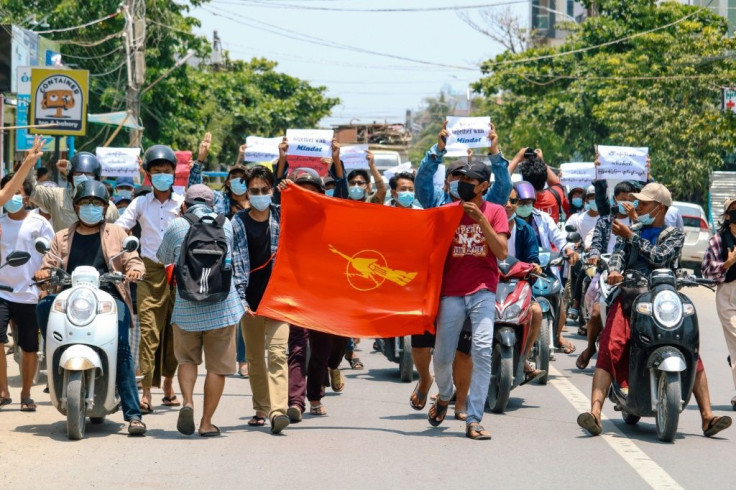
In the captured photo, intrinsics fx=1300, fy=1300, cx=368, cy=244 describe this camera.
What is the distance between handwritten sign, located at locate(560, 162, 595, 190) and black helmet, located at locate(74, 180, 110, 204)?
449 inches

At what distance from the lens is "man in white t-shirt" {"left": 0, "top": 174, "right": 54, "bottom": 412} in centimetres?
1055

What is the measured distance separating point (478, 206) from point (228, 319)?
1.97 meters

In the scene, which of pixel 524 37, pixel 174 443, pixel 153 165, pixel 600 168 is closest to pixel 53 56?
pixel 600 168

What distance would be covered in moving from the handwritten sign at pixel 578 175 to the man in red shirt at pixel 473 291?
10.7 meters

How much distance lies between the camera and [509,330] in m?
10.2

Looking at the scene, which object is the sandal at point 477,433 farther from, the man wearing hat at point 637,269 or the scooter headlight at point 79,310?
the scooter headlight at point 79,310

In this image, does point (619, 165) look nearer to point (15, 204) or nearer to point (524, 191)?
point (524, 191)

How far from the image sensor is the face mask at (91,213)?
31.0 feet

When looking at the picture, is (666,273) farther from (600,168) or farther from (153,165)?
(600,168)

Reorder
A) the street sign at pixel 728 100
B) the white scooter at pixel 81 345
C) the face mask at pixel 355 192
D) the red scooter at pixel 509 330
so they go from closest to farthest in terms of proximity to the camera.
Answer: the white scooter at pixel 81 345 → the red scooter at pixel 509 330 → the face mask at pixel 355 192 → the street sign at pixel 728 100

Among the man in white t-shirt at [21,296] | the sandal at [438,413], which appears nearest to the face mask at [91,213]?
the man in white t-shirt at [21,296]

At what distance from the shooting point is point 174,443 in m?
9.00

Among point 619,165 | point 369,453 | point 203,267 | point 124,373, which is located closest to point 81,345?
point 124,373

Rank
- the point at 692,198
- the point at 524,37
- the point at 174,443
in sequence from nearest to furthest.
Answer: the point at 174,443 → the point at 692,198 → the point at 524,37
